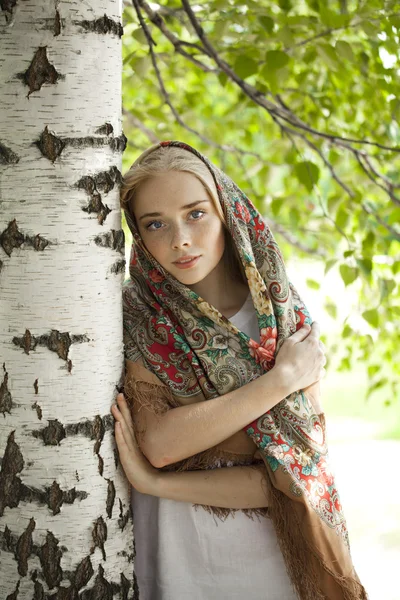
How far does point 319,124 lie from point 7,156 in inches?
97.4

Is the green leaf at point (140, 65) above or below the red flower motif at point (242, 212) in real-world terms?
above

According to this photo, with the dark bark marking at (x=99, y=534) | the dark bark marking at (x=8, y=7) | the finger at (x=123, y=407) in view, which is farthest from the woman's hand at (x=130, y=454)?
the dark bark marking at (x=8, y=7)

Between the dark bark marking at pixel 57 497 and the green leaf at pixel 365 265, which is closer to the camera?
the dark bark marking at pixel 57 497

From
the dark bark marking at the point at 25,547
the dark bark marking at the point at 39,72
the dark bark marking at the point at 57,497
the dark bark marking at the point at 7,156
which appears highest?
the dark bark marking at the point at 39,72

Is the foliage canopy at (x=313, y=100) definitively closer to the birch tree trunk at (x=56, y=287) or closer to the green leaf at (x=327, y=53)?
the green leaf at (x=327, y=53)

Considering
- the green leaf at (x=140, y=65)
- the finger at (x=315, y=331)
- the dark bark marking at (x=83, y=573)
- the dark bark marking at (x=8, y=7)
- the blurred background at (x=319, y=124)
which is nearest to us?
the dark bark marking at (x=8, y=7)

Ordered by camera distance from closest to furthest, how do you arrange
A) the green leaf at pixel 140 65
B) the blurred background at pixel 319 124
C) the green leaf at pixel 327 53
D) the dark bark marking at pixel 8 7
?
the dark bark marking at pixel 8 7, the green leaf at pixel 327 53, the blurred background at pixel 319 124, the green leaf at pixel 140 65

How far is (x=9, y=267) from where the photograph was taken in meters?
1.42

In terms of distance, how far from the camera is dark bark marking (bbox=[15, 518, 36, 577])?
1.45m

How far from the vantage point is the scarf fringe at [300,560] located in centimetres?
166

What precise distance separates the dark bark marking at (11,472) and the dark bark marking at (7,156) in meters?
0.53

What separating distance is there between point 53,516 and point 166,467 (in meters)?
0.34

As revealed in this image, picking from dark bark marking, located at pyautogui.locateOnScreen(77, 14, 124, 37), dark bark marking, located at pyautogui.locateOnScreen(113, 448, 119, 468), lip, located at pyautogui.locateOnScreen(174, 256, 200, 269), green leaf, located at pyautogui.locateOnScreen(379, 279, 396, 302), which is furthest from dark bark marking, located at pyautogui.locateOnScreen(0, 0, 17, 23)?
green leaf, located at pyautogui.locateOnScreen(379, 279, 396, 302)

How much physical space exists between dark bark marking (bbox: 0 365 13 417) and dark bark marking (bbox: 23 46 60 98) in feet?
1.85
